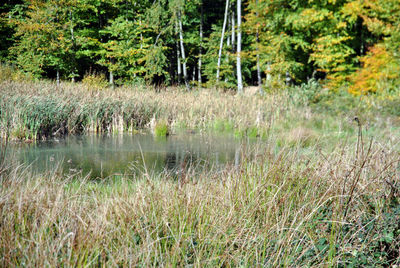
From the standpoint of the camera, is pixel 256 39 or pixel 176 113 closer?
pixel 176 113

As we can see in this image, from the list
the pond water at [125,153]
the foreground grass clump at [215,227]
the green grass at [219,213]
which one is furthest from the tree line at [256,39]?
the foreground grass clump at [215,227]

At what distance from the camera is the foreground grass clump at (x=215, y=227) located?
6.68 feet

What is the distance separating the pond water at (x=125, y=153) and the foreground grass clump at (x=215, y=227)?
73.2 inches

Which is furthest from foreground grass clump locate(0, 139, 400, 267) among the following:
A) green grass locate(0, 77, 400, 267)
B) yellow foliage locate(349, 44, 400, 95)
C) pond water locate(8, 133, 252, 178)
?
yellow foliage locate(349, 44, 400, 95)

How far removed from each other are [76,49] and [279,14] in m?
11.3

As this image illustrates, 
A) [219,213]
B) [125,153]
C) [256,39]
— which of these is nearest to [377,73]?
[256,39]

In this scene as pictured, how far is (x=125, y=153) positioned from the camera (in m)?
6.57

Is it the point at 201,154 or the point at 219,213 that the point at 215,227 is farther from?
the point at 201,154

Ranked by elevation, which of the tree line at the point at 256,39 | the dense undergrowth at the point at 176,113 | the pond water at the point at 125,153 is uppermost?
the tree line at the point at 256,39

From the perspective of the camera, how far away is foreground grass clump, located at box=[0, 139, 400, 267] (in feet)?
6.68

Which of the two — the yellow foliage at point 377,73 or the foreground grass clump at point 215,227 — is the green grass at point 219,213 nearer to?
the foreground grass clump at point 215,227

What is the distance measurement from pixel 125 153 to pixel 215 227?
4445 millimetres

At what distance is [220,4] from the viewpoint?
1083 inches

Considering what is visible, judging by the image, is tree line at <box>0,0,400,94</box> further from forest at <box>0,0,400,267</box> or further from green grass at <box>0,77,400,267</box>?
green grass at <box>0,77,400,267</box>
